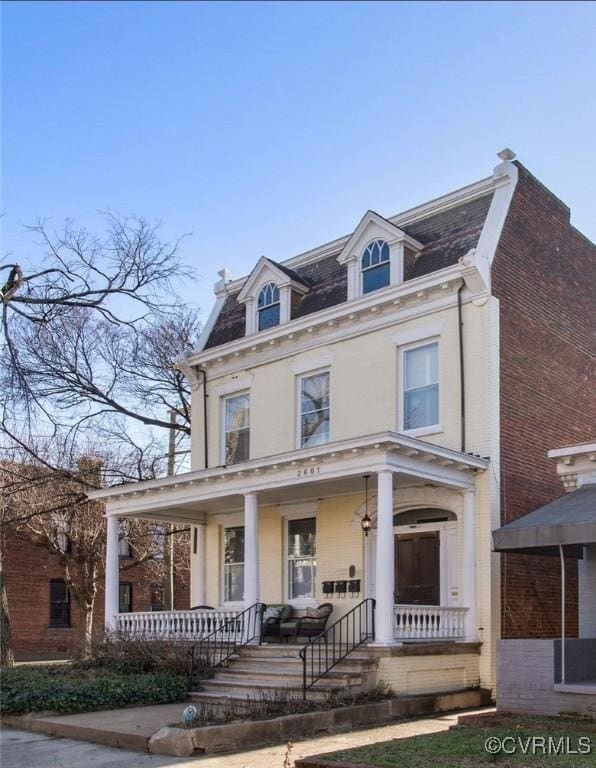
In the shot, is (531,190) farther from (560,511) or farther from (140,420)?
(140,420)

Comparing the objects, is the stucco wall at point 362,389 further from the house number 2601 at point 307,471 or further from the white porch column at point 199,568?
the house number 2601 at point 307,471

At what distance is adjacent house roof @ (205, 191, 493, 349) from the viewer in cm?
1820

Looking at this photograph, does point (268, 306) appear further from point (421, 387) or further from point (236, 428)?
point (421, 387)

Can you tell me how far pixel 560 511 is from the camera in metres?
13.4

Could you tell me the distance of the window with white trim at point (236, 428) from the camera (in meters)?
21.4

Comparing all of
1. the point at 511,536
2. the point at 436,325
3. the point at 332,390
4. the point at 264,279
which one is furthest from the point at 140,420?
the point at 511,536

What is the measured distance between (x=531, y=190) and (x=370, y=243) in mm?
3462

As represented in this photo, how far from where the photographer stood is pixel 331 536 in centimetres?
1889

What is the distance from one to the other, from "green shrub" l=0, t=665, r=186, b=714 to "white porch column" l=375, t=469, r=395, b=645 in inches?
134

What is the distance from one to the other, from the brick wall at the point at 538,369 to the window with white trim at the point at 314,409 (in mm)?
4038

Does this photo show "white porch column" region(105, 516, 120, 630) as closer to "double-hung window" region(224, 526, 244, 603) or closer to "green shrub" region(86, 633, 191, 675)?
"green shrub" region(86, 633, 191, 675)

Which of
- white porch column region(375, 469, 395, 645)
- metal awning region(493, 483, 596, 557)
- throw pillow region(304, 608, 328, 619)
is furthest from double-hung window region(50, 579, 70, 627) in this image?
metal awning region(493, 483, 596, 557)


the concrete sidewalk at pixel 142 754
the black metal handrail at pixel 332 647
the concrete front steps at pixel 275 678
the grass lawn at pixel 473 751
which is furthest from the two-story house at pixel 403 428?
the grass lawn at pixel 473 751

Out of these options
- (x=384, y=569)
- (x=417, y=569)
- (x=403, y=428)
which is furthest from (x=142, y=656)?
(x=403, y=428)
